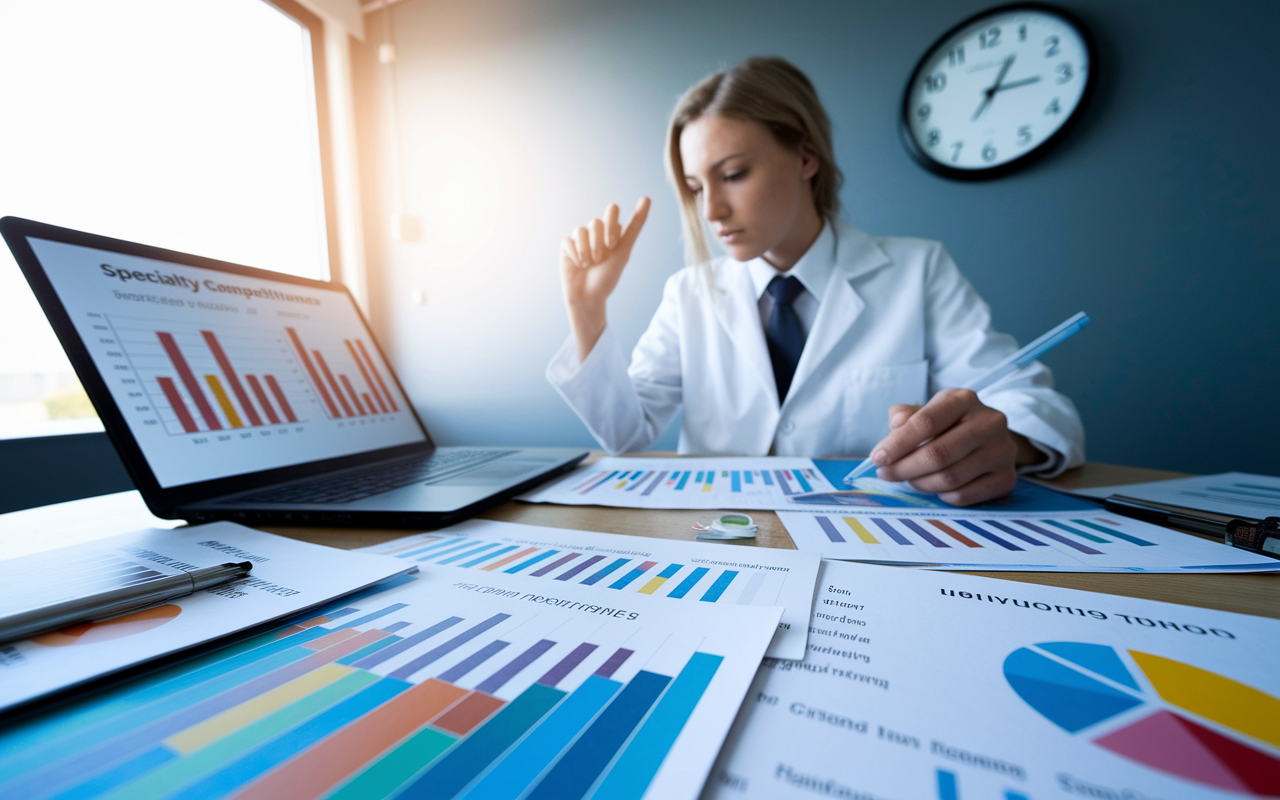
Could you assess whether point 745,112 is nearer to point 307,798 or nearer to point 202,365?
point 202,365

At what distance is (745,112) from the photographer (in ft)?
3.14

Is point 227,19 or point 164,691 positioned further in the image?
point 227,19

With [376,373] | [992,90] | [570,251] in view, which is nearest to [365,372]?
[376,373]

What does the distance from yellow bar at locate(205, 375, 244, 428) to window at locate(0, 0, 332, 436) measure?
0.72 m

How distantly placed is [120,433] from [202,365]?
0.36ft

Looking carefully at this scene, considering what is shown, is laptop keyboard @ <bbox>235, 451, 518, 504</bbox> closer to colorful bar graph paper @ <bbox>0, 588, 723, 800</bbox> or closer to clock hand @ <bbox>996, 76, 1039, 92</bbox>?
colorful bar graph paper @ <bbox>0, 588, 723, 800</bbox>

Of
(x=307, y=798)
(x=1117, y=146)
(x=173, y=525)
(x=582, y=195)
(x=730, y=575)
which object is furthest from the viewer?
(x=582, y=195)

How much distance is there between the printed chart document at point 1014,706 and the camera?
13 cm

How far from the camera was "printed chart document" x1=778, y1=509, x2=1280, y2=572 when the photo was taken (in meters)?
0.28

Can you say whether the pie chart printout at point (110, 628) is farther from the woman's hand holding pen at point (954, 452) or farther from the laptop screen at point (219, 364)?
the woman's hand holding pen at point (954, 452)

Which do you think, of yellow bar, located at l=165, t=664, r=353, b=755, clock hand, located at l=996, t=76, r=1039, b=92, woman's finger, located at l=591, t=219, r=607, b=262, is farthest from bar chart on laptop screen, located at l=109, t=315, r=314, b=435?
clock hand, located at l=996, t=76, r=1039, b=92

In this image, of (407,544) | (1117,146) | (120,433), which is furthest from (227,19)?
(1117,146)

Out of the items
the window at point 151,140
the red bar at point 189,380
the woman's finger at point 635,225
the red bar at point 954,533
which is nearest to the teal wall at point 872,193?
the window at point 151,140

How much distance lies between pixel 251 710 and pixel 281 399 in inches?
17.7
